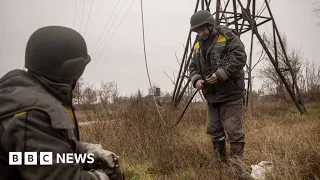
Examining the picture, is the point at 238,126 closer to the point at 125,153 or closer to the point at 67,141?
the point at 125,153

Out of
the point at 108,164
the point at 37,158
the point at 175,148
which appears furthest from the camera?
the point at 175,148

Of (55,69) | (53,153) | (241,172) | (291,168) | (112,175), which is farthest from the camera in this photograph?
(241,172)

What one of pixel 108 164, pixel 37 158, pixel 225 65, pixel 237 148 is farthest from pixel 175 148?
pixel 37 158

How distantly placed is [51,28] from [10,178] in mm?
716

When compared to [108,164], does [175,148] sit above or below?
below

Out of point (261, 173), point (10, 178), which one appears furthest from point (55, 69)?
point (261, 173)

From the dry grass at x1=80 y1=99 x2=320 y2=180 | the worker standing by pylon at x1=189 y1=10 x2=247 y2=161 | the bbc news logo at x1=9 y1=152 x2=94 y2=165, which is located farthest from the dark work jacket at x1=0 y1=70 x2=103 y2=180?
the worker standing by pylon at x1=189 y1=10 x2=247 y2=161

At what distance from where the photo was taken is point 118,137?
171 inches

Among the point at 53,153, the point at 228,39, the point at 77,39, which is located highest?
the point at 228,39

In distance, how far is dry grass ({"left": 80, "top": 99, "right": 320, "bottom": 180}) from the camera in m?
2.66

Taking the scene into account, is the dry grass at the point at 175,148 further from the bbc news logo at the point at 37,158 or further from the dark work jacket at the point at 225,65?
the bbc news logo at the point at 37,158

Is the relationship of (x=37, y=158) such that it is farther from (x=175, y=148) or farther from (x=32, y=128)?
(x=175, y=148)

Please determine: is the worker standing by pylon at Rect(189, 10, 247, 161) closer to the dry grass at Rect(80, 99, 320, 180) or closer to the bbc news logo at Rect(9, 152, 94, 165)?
the dry grass at Rect(80, 99, 320, 180)

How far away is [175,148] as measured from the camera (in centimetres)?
364
